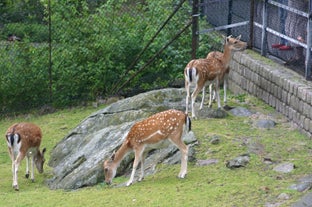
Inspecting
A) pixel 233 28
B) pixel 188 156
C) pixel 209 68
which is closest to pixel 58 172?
pixel 188 156

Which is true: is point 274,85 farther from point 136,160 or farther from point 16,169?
point 16,169

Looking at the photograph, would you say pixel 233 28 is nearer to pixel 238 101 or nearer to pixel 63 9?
pixel 238 101

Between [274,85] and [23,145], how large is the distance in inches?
165

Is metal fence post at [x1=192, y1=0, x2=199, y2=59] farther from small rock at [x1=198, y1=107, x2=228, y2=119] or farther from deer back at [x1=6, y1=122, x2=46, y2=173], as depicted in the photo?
deer back at [x1=6, y1=122, x2=46, y2=173]

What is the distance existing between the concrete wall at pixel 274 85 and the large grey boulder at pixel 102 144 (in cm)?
132

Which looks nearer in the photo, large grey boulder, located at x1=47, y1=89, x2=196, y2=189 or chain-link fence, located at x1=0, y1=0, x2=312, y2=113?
large grey boulder, located at x1=47, y1=89, x2=196, y2=189

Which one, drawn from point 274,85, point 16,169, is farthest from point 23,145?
point 274,85

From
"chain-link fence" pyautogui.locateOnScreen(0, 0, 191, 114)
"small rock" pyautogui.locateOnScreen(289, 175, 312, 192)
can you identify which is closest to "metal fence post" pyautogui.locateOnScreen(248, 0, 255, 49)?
"chain-link fence" pyautogui.locateOnScreen(0, 0, 191, 114)

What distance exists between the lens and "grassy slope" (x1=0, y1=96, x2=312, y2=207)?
402 inches

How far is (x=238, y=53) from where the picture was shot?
15.9 metres

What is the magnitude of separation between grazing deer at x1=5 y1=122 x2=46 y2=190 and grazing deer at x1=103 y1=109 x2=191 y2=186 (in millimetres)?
1781

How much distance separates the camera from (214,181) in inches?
427

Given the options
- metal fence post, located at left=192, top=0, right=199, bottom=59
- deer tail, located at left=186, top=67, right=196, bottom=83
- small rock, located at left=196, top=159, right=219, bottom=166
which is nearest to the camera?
small rock, located at left=196, top=159, right=219, bottom=166

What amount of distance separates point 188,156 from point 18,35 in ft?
27.3
